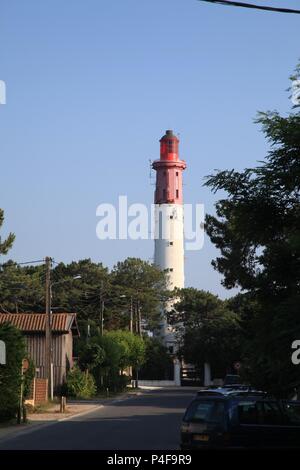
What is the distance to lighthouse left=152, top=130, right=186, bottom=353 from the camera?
307 ft

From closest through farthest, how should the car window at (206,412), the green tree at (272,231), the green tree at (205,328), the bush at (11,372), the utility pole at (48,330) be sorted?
the green tree at (272,231) → the car window at (206,412) → the bush at (11,372) → the utility pole at (48,330) → the green tree at (205,328)

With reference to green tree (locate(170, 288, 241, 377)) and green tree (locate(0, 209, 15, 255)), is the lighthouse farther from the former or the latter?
green tree (locate(0, 209, 15, 255))

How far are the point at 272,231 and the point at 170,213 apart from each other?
265 feet

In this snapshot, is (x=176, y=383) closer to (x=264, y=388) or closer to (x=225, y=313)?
(x=225, y=313)

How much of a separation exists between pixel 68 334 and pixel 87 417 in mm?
24220

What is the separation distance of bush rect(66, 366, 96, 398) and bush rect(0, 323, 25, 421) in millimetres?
23070

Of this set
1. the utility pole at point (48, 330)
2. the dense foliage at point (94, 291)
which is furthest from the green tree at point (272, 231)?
the dense foliage at point (94, 291)

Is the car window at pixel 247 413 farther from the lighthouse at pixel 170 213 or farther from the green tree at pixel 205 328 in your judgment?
the lighthouse at pixel 170 213

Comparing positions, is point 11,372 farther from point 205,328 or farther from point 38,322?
point 205,328

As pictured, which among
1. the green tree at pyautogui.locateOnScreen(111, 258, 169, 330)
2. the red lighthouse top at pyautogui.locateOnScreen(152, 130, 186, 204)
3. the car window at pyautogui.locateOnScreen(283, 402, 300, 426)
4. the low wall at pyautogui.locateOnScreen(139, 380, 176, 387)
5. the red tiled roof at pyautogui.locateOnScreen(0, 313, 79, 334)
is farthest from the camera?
the green tree at pyautogui.locateOnScreen(111, 258, 169, 330)

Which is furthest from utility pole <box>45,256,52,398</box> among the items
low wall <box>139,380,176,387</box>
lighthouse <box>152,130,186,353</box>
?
lighthouse <box>152,130,186,353</box>

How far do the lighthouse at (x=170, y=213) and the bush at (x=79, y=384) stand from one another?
3993cm

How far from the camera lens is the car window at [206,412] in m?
17.4

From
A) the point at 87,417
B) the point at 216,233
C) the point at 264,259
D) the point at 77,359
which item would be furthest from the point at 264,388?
the point at 77,359
